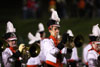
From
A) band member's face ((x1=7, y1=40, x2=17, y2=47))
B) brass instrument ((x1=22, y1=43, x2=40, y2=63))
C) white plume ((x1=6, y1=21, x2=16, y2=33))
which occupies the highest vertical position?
white plume ((x1=6, y1=21, x2=16, y2=33))

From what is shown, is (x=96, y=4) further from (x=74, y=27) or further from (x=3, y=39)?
(x=3, y=39)

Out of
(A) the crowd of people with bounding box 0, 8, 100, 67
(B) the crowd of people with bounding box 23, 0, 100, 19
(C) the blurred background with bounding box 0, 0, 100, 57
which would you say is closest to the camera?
(A) the crowd of people with bounding box 0, 8, 100, 67

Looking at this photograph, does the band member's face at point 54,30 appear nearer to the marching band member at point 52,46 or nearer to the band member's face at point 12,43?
the marching band member at point 52,46

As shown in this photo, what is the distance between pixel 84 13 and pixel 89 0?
974 millimetres

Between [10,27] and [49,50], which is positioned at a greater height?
[10,27]

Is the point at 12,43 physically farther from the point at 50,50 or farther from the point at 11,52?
the point at 50,50

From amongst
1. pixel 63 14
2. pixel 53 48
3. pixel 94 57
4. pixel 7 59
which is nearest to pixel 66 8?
pixel 63 14

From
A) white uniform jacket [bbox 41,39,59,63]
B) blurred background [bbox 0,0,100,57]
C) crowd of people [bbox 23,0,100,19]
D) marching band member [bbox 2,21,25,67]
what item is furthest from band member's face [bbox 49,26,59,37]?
crowd of people [bbox 23,0,100,19]

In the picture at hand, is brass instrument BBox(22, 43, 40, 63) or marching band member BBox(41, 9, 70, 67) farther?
brass instrument BBox(22, 43, 40, 63)

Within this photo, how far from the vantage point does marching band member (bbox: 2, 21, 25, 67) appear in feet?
40.5

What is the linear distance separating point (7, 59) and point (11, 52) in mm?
275

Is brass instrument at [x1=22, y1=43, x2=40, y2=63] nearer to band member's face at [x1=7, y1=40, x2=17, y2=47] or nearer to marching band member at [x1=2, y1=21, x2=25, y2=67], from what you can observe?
marching band member at [x1=2, y1=21, x2=25, y2=67]

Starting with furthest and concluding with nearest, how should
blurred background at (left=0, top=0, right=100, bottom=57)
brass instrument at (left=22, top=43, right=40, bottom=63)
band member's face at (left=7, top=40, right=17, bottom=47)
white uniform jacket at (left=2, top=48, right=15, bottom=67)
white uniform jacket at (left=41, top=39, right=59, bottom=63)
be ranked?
blurred background at (left=0, top=0, right=100, bottom=57)
band member's face at (left=7, top=40, right=17, bottom=47)
brass instrument at (left=22, top=43, right=40, bottom=63)
white uniform jacket at (left=2, top=48, right=15, bottom=67)
white uniform jacket at (left=41, top=39, right=59, bottom=63)

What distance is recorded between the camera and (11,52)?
12734 mm
